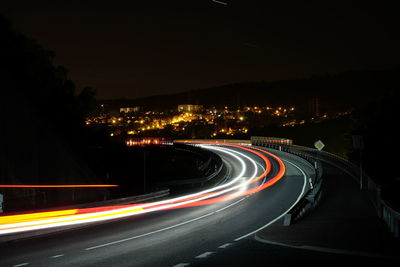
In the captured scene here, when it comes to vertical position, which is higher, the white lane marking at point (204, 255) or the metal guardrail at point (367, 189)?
the metal guardrail at point (367, 189)

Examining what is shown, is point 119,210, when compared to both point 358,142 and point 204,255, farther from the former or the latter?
point 358,142

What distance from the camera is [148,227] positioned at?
18031 millimetres

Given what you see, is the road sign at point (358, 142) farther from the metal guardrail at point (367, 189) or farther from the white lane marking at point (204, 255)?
the white lane marking at point (204, 255)

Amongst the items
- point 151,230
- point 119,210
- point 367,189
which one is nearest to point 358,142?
point 367,189

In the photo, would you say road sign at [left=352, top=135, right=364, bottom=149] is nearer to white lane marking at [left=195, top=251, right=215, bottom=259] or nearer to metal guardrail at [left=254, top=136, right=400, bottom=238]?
metal guardrail at [left=254, top=136, right=400, bottom=238]

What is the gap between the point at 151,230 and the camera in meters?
17.3

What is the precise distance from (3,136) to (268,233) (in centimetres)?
2886

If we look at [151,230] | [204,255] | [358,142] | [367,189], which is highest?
[358,142]

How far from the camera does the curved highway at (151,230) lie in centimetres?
1259

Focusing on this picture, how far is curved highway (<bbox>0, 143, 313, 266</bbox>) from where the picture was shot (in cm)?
1259

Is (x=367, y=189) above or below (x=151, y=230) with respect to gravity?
above

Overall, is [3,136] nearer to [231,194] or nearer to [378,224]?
[231,194]

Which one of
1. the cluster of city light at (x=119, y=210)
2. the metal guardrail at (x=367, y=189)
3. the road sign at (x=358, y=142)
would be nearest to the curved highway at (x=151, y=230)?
the cluster of city light at (x=119, y=210)

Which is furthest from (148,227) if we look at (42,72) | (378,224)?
(42,72)
